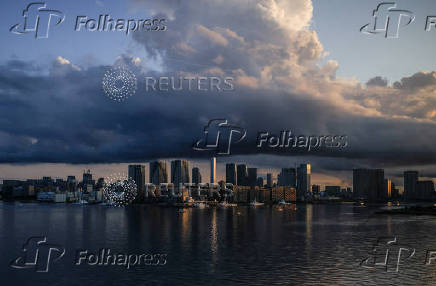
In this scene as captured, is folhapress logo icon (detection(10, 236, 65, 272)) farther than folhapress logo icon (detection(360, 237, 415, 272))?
No

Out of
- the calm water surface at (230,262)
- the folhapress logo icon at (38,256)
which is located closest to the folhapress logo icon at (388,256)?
the calm water surface at (230,262)

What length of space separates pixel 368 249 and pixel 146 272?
43.2m

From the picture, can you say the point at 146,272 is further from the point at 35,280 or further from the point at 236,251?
the point at 236,251

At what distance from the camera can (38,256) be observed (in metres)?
69.5

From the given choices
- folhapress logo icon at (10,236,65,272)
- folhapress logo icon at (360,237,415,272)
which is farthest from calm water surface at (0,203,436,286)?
folhapress logo icon at (10,236,65,272)

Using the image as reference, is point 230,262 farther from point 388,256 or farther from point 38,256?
point 38,256

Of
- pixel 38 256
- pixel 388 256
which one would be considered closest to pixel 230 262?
pixel 388 256

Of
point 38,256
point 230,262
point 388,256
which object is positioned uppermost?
point 388,256

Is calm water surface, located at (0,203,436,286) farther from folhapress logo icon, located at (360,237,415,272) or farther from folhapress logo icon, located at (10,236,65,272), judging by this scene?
folhapress logo icon, located at (10,236,65,272)

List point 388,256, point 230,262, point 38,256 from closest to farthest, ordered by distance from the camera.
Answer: point 230,262 < point 38,256 < point 388,256

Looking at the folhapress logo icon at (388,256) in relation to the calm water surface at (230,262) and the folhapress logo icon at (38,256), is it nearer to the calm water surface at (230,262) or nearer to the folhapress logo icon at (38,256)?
the calm water surface at (230,262)

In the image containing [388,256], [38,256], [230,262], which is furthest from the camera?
[388,256]

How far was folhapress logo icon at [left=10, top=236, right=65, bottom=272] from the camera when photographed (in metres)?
61.6

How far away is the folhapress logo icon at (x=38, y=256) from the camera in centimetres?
6162
